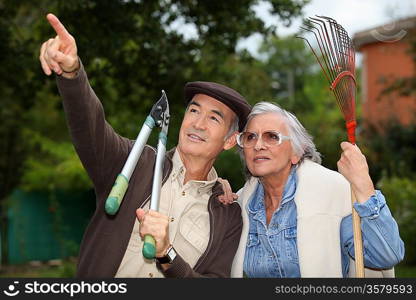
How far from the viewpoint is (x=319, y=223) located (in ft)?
11.1

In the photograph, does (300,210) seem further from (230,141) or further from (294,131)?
(230,141)

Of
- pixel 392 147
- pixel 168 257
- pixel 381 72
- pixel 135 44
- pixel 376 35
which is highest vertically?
pixel 376 35

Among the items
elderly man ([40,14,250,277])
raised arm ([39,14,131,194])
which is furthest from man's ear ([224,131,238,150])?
raised arm ([39,14,131,194])

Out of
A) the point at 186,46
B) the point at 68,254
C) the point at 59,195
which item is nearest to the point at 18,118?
the point at 59,195

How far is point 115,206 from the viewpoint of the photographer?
265cm

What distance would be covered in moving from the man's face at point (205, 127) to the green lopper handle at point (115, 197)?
860 millimetres

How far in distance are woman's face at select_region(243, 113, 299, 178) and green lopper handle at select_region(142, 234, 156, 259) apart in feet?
3.22

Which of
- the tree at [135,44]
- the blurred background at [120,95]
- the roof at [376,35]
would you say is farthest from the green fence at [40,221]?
the roof at [376,35]

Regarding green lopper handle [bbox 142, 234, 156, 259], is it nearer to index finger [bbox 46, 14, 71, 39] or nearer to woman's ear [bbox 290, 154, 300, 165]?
index finger [bbox 46, 14, 71, 39]

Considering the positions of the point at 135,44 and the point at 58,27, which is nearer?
the point at 58,27

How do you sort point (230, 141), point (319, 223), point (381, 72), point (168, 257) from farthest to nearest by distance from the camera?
point (381, 72)
point (230, 141)
point (319, 223)
point (168, 257)

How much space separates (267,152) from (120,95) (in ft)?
20.2

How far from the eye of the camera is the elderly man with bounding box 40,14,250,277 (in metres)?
2.97

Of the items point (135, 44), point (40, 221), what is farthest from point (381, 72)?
point (135, 44)
